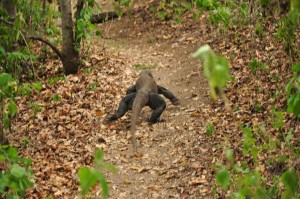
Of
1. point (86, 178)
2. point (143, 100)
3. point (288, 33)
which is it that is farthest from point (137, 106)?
point (86, 178)

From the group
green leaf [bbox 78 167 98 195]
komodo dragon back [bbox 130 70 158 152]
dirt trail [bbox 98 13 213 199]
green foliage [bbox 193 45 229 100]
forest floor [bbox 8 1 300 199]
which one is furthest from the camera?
komodo dragon back [bbox 130 70 158 152]

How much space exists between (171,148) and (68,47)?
4.18 m

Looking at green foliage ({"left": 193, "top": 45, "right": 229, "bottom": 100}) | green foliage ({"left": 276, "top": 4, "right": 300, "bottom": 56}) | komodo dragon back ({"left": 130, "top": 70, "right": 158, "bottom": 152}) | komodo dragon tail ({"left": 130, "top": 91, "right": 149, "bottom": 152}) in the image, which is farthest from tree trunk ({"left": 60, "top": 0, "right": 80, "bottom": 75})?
green foliage ({"left": 193, "top": 45, "right": 229, "bottom": 100})

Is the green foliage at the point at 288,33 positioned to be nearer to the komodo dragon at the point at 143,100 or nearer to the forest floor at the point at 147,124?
the forest floor at the point at 147,124

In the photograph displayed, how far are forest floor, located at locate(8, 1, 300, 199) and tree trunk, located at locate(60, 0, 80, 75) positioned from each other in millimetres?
241

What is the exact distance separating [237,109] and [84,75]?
3827 millimetres

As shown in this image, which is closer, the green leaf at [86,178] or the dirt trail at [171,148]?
the green leaf at [86,178]

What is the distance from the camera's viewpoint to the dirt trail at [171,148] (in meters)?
5.88

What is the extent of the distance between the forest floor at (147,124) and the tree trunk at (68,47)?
0.24 m

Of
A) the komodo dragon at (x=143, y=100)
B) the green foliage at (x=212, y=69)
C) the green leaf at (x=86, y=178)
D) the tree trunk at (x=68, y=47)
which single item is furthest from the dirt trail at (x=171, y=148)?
the green foliage at (x=212, y=69)

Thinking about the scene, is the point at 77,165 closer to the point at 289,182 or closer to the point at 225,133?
the point at 225,133

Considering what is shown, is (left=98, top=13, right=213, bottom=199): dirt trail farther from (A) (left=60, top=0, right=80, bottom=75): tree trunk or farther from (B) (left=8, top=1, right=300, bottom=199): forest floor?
(A) (left=60, top=0, right=80, bottom=75): tree trunk

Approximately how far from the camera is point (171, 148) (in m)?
6.83

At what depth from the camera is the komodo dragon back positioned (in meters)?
7.10
